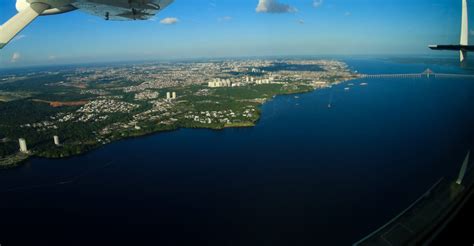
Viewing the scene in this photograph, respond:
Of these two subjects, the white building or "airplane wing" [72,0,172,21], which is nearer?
"airplane wing" [72,0,172,21]

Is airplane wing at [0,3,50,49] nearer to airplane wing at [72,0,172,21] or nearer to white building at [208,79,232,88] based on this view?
airplane wing at [72,0,172,21]

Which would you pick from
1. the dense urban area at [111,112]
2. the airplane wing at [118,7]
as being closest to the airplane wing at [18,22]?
the airplane wing at [118,7]

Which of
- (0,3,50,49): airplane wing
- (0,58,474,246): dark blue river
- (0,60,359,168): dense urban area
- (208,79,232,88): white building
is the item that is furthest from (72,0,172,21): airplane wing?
(208,79,232,88): white building

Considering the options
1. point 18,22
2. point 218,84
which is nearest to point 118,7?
point 18,22

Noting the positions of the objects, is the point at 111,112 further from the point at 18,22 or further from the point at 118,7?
the point at 18,22

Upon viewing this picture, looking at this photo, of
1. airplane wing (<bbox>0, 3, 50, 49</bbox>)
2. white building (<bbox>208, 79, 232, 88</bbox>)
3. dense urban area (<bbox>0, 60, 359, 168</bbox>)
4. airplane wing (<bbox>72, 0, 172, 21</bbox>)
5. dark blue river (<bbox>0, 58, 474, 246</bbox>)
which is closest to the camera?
airplane wing (<bbox>0, 3, 50, 49</bbox>)

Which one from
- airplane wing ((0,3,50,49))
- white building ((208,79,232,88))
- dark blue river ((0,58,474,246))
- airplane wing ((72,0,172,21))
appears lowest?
dark blue river ((0,58,474,246))
